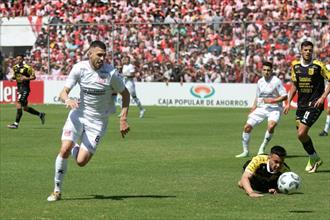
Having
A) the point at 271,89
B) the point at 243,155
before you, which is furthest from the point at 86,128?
the point at 271,89

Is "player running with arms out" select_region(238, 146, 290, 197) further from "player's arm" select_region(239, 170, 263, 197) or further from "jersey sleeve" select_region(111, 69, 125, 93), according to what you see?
"jersey sleeve" select_region(111, 69, 125, 93)

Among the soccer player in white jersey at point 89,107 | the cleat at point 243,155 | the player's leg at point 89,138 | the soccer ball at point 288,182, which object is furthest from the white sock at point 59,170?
the cleat at point 243,155

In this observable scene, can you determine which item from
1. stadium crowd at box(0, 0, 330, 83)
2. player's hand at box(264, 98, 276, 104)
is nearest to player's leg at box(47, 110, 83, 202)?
player's hand at box(264, 98, 276, 104)

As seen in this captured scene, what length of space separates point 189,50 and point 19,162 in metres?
26.2

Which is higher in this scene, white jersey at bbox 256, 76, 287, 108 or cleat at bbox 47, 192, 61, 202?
white jersey at bbox 256, 76, 287, 108

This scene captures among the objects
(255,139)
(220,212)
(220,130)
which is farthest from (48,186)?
A: (220,130)

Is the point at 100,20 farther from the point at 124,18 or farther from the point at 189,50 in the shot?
the point at 189,50

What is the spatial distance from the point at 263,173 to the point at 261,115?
7.20m

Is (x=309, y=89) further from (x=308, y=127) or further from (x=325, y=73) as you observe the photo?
(x=308, y=127)

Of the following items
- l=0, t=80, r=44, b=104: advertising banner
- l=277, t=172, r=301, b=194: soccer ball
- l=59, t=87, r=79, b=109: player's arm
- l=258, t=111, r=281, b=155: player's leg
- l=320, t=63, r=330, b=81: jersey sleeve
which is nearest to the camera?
l=59, t=87, r=79, b=109: player's arm

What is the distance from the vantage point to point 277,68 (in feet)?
135

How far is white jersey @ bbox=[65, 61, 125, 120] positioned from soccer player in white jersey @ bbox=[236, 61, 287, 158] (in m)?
7.46

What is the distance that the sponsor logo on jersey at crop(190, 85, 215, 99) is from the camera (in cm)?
4150

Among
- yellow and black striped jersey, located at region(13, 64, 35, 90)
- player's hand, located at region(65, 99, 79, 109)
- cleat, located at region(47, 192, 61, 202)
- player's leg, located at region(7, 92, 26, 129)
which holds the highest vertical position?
player's hand, located at region(65, 99, 79, 109)
